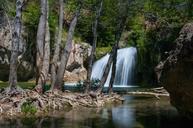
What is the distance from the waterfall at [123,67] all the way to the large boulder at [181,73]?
87.4ft

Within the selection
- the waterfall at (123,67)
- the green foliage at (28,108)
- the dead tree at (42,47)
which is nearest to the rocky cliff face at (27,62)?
the waterfall at (123,67)

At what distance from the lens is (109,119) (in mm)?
16156

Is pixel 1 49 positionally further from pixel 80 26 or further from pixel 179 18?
pixel 179 18

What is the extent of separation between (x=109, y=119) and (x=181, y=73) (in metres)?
4.11

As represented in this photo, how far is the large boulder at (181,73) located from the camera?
40.3ft

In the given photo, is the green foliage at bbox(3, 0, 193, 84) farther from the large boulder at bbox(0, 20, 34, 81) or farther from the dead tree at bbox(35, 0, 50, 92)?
the dead tree at bbox(35, 0, 50, 92)

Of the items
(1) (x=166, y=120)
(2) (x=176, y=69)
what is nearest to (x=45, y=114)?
(1) (x=166, y=120)

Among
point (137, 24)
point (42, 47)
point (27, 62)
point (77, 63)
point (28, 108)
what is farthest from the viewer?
point (137, 24)

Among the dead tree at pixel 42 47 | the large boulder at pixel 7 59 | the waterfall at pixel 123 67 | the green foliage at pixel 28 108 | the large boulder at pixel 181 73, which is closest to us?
the large boulder at pixel 181 73

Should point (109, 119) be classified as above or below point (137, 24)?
below

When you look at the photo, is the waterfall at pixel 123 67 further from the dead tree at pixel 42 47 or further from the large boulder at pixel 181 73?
the large boulder at pixel 181 73

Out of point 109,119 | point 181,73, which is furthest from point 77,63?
point 181,73

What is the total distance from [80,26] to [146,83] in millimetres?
9748

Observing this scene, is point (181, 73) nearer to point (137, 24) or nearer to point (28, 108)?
point (28, 108)
